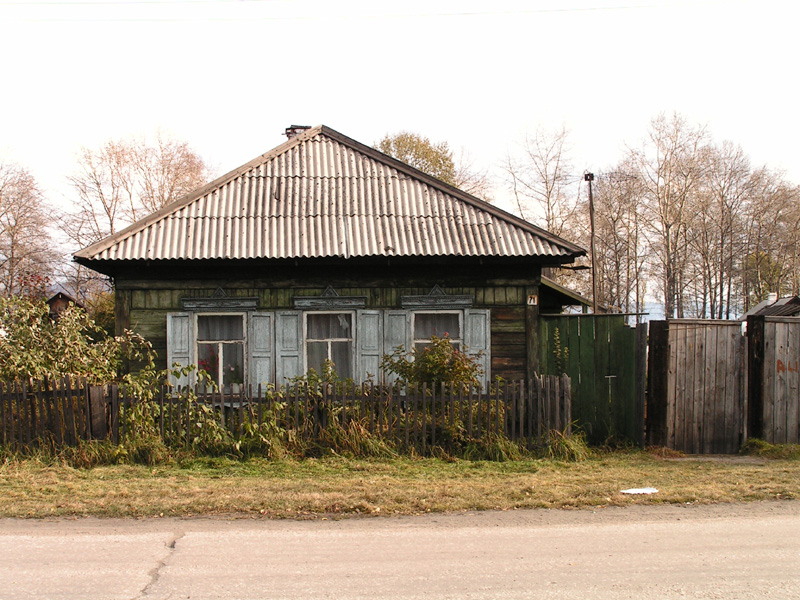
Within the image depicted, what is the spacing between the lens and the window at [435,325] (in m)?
11.6

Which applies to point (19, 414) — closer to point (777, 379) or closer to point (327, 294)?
point (327, 294)

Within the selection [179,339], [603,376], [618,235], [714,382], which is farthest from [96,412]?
[618,235]

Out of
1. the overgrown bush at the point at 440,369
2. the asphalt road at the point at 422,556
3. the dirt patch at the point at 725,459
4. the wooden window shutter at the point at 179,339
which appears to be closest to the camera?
the asphalt road at the point at 422,556

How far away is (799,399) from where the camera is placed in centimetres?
989

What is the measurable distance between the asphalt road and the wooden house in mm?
5289

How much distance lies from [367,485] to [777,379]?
643 centimetres

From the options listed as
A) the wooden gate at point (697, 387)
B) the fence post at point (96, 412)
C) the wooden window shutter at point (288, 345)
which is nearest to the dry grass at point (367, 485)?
the fence post at point (96, 412)

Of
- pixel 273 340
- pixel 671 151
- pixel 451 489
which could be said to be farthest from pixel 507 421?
pixel 671 151

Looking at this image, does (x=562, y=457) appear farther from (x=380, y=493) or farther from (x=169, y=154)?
(x=169, y=154)

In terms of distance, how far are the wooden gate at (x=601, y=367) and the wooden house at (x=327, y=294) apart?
1.35 feet

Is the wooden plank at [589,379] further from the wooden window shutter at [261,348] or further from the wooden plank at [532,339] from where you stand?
the wooden window shutter at [261,348]

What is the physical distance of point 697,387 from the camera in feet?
32.3

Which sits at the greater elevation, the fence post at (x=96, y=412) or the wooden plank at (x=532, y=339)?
the wooden plank at (x=532, y=339)

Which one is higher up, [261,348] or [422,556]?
[261,348]
